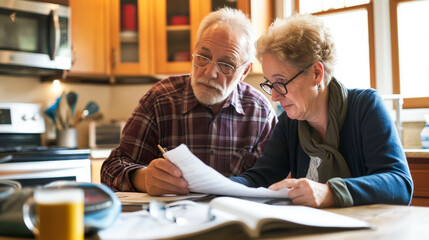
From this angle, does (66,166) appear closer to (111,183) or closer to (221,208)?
(111,183)

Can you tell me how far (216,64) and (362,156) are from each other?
70 centimetres

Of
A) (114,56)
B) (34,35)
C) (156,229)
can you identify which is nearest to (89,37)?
(114,56)

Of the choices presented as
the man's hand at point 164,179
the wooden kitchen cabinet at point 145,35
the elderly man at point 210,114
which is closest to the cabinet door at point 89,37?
the wooden kitchen cabinet at point 145,35

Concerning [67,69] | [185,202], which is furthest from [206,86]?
[67,69]

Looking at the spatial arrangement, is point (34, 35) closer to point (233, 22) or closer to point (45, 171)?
point (45, 171)

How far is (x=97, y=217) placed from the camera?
0.74 m

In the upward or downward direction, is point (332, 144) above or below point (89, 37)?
below

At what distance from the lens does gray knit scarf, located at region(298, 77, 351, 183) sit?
139 cm

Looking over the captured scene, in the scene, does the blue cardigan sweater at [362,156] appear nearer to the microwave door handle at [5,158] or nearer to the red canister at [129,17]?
the microwave door handle at [5,158]

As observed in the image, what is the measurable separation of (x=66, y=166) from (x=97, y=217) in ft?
6.90

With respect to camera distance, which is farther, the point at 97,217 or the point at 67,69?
the point at 67,69

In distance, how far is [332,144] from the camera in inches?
55.8

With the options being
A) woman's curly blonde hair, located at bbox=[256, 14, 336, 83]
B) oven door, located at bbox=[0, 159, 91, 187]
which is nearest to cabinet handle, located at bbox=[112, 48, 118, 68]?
oven door, located at bbox=[0, 159, 91, 187]

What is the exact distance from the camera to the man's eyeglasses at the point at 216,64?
1.78 metres
